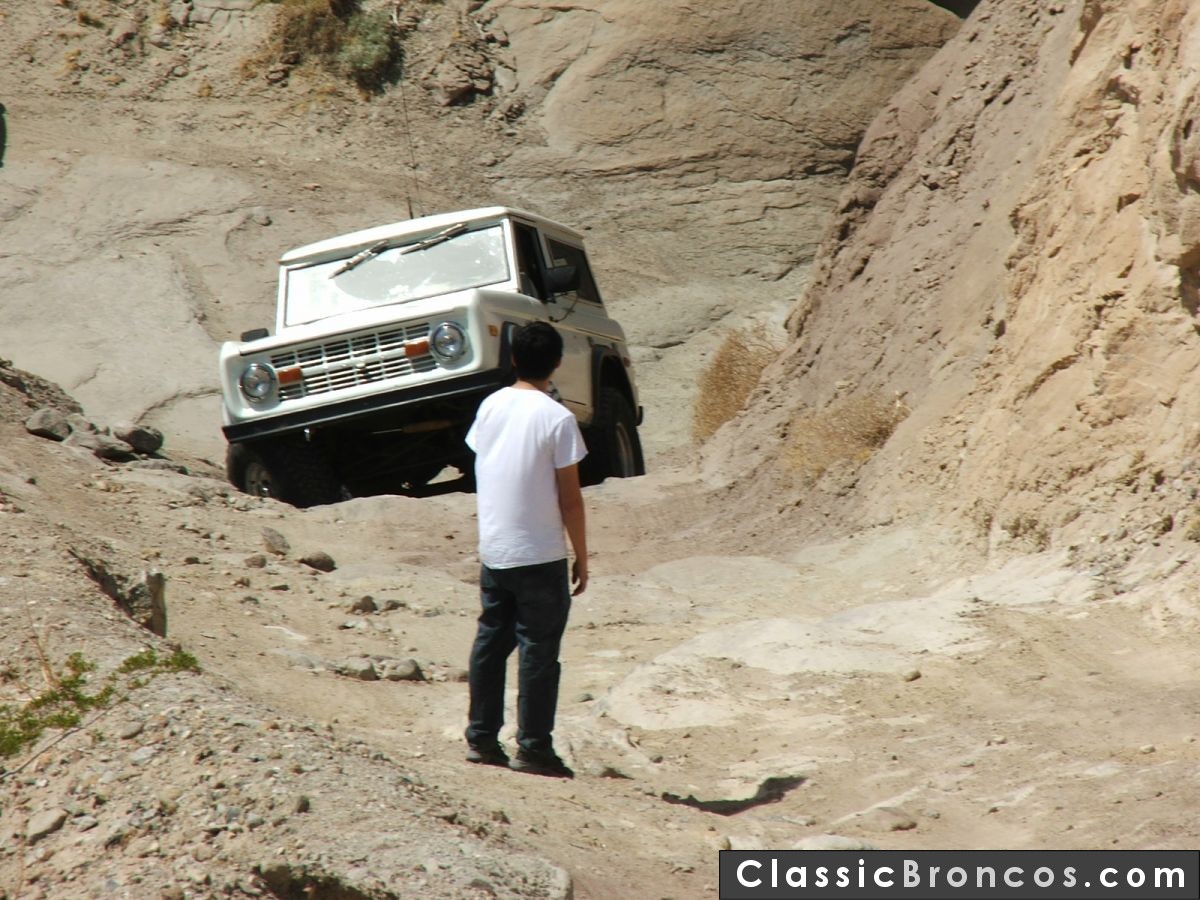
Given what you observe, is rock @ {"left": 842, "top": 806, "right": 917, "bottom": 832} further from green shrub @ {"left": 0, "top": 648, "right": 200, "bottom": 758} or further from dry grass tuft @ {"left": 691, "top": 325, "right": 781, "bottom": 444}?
dry grass tuft @ {"left": 691, "top": 325, "right": 781, "bottom": 444}

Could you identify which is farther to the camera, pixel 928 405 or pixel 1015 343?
pixel 928 405

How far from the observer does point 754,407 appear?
486 inches

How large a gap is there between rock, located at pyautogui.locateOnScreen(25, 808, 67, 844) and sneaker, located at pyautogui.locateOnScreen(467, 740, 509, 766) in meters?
1.45

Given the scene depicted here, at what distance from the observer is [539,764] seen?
507cm

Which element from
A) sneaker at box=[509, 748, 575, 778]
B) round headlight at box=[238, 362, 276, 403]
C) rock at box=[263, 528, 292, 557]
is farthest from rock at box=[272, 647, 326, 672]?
round headlight at box=[238, 362, 276, 403]

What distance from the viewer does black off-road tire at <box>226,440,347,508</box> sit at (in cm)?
1074

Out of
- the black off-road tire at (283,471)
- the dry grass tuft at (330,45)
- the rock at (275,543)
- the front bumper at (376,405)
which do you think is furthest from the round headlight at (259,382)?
the dry grass tuft at (330,45)

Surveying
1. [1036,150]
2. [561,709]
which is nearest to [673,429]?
[1036,150]

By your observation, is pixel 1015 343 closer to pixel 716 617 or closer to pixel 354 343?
pixel 716 617

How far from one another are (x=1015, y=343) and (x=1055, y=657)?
3091 millimetres

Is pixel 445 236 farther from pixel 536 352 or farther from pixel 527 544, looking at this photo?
pixel 527 544

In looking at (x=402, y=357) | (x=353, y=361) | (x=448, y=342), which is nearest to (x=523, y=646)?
(x=448, y=342)

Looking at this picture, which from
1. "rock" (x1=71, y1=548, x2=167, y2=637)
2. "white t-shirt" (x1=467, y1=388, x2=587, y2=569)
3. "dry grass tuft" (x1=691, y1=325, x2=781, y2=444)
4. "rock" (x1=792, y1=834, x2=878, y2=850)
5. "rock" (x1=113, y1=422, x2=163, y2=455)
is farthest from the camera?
"dry grass tuft" (x1=691, y1=325, x2=781, y2=444)

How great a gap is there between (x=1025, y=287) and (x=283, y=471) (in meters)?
4.88
